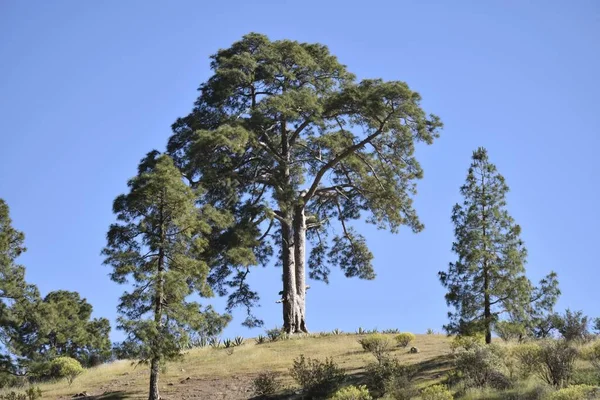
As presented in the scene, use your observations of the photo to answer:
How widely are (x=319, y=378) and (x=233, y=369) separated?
592 cm

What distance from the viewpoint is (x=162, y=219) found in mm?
24859

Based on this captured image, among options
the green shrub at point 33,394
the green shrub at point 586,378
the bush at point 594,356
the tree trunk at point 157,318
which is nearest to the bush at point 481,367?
the green shrub at point 586,378

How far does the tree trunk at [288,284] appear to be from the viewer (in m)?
35.6

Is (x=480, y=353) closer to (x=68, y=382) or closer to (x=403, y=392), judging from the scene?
(x=403, y=392)

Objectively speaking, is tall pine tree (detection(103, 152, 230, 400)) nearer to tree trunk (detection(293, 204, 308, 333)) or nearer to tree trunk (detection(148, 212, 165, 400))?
tree trunk (detection(148, 212, 165, 400))

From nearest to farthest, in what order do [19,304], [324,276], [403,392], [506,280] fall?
1. [403,392]
2. [506,280]
3. [19,304]
4. [324,276]

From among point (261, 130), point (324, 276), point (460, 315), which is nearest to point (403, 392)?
point (460, 315)

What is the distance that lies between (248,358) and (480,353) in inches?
→ 440

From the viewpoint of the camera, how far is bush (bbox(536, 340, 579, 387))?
19.9m

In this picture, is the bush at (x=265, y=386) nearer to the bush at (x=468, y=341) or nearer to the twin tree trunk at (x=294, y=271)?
the bush at (x=468, y=341)

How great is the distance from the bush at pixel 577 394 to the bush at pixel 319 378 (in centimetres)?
730

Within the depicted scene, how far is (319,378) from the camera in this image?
23031mm

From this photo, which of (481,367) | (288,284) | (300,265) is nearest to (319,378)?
(481,367)

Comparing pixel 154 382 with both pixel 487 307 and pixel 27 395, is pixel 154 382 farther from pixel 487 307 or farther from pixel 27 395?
pixel 487 307
